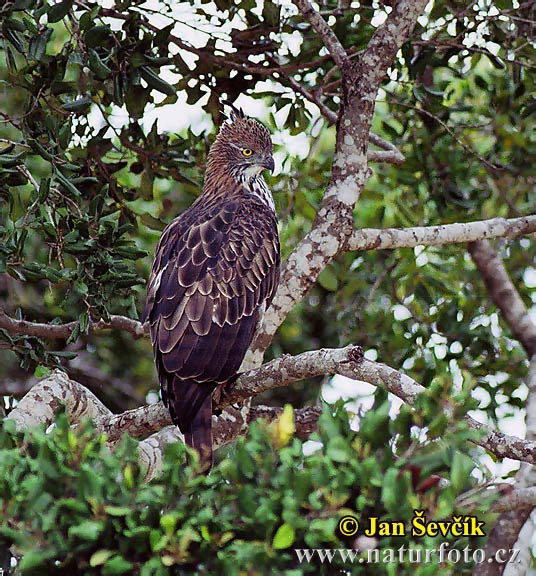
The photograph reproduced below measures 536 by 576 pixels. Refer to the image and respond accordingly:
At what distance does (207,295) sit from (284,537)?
2.28 metres

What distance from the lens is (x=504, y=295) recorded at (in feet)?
18.6

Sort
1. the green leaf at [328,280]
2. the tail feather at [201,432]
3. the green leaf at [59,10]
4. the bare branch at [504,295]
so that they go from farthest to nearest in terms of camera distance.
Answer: the bare branch at [504,295] < the green leaf at [328,280] < the green leaf at [59,10] < the tail feather at [201,432]

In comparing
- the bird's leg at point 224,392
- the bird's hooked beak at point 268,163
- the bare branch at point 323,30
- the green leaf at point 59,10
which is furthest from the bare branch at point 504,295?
the green leaf at point 59,10

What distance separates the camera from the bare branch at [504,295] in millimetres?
5539

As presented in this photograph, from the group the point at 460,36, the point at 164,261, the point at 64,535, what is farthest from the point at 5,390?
the point at 64,535

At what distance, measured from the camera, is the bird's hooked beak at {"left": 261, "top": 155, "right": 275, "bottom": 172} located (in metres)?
4.95

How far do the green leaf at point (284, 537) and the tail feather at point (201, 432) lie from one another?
1823 mm

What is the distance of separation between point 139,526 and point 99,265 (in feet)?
6.85

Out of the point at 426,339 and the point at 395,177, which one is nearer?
the point at 426,339

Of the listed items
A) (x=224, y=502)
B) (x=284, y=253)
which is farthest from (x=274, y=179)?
(x=224, y=502)

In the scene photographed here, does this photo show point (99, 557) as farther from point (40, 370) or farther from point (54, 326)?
point (40, 370)

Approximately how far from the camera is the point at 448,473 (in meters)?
2.13

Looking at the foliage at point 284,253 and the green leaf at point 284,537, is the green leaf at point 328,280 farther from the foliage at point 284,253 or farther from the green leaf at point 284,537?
the green leaf at point 284,537

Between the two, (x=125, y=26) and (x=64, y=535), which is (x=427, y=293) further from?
(x=64, y=535)
